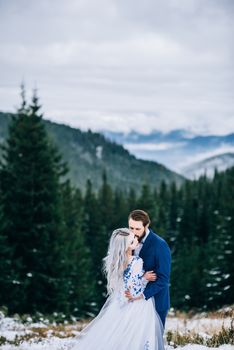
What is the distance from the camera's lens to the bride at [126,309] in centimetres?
614

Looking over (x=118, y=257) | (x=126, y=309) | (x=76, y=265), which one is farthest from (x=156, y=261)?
(x=76, y=265)

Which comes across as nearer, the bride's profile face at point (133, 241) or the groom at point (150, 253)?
the groom at point (150, 253)

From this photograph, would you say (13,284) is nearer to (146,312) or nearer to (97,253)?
(146,312)

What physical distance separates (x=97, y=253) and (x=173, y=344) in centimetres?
4136

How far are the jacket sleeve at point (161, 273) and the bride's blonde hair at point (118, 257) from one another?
1.43 feet

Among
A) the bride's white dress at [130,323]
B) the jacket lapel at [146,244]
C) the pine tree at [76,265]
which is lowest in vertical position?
the pine tree at [76,265]

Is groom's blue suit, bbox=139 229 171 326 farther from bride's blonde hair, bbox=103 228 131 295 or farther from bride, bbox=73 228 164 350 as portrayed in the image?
bride's blonde hair, bbox=103 228 131 295

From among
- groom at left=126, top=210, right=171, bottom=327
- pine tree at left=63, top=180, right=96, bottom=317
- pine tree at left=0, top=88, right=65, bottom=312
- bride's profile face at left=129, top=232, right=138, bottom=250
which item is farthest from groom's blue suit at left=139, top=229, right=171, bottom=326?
pine tree at left=63, top=180, right=96, bottom=317

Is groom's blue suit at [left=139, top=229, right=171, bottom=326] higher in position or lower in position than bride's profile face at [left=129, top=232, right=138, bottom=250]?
lower

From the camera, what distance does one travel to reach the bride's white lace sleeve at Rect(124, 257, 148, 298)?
19.9 ft

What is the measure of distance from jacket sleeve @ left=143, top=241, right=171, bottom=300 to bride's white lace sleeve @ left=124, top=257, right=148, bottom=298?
96 millimetres

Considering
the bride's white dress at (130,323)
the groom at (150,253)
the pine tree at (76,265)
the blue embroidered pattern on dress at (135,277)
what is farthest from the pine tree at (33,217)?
the groom at (150,253)

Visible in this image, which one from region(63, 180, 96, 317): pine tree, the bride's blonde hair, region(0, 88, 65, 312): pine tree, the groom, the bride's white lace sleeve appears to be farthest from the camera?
region(63, 180, 96, 317): pine tree

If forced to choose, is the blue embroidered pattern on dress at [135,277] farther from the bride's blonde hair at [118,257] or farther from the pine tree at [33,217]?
the pine tree at [33,217]
